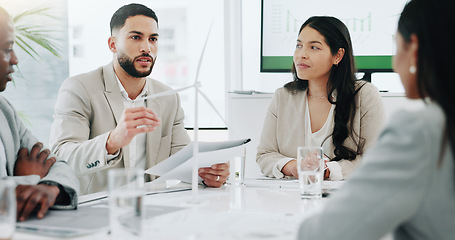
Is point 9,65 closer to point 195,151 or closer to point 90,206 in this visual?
point 90,206

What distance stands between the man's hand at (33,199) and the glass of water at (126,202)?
36 cm

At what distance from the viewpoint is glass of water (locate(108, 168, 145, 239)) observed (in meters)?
1.04

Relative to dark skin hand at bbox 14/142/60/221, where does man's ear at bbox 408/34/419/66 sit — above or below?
above

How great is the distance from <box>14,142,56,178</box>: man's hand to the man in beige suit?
1.02 feet

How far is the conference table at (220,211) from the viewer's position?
1.14 m

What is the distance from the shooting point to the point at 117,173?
3.43 ft

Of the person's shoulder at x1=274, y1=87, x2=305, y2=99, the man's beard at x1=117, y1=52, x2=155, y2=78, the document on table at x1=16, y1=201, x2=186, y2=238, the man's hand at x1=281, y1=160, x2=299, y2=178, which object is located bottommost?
the man's hand at x1=281, y1=160, x2=299, y2=178

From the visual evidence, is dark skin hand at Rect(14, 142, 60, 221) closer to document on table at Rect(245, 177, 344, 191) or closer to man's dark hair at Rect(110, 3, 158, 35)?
document on table at Rect(245, 177, 344, 191)

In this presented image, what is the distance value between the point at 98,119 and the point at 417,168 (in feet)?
6.11

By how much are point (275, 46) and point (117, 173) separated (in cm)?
282

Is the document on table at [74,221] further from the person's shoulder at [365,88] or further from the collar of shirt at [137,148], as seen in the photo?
the person's shoulder at [365,88]

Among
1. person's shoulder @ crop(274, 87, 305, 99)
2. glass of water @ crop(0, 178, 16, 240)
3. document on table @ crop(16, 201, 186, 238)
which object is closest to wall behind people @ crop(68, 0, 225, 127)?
person's shoulder @ crop(274, 87, 305, 99)

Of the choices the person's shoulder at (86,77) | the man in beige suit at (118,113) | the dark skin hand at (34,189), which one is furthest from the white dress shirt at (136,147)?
the dark skin hand at (34,189)

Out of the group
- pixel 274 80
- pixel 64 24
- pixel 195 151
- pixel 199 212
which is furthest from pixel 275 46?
pixel 199 212
